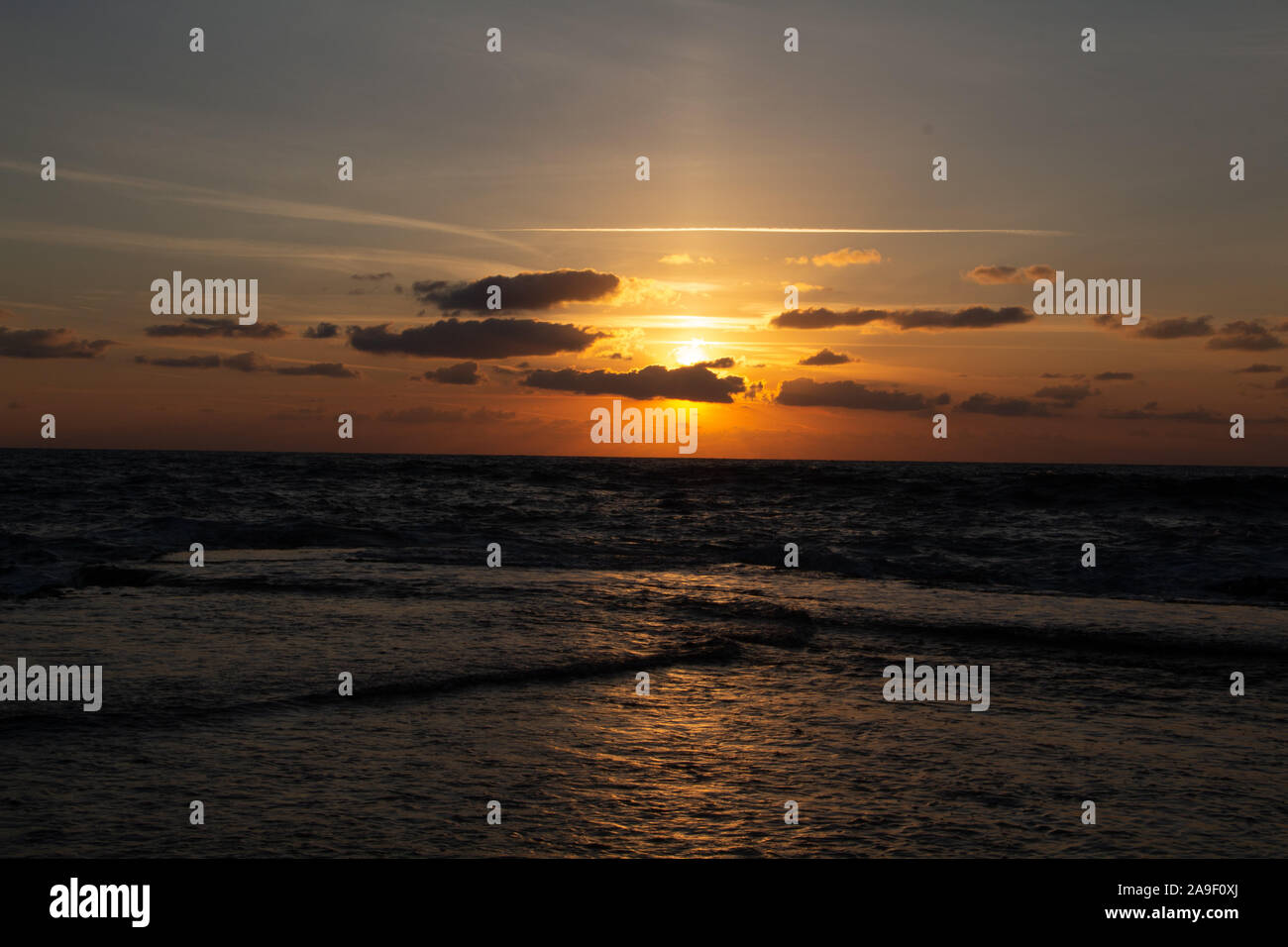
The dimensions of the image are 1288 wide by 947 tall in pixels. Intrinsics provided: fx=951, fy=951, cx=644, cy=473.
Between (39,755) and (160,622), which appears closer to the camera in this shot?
(39,755)

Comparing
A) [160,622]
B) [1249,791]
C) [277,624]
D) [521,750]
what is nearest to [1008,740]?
[1249,791]

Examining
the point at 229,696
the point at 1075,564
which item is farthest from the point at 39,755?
the point at 1075,564

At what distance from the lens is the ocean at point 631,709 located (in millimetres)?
5469

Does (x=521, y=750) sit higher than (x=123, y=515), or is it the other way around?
(x=123, y=515)

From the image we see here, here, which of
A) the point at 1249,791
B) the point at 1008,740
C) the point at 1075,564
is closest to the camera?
the point at 1249,791

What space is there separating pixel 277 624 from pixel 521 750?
20.2 ft

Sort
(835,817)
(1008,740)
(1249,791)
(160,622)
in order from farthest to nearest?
(160,622) < (1008,740) < (1249,791) < (835,817)

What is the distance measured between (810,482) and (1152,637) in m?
43.5

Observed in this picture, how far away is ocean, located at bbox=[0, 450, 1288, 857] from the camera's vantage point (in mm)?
5469

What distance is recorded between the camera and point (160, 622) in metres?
11.6

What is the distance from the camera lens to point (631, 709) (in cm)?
830

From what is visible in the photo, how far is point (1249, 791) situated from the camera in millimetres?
6250
